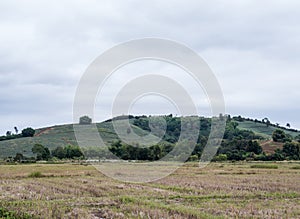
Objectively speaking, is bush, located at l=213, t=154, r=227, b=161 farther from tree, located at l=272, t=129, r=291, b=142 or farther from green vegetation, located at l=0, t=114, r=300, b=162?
tree, located at l=272, t=129, r=291, b=142

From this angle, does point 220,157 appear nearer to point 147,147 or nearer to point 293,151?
point 293,151

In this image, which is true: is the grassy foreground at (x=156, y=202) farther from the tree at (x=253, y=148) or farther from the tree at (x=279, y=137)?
the tree at (x=279, y=137)

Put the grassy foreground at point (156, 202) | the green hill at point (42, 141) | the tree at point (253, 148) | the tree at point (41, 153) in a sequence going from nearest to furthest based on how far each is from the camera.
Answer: the grassy foreground at point (156, 202) → the tree at point (41, 153) → the tree at point (253, 148) → the green hill at point (42, 141)

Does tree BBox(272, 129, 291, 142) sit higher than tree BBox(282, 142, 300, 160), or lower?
higher

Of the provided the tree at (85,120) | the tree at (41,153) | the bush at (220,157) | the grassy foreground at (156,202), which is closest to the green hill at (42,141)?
the tree at (41,153)

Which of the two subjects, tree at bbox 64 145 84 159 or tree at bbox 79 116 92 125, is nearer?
tree at bbox 79 116 92 125

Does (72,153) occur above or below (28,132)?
below

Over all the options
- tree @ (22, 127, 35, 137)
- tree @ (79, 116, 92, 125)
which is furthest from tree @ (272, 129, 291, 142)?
tree @ (79, 116, 92, 125)

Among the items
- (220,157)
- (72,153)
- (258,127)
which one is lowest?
(220,157)

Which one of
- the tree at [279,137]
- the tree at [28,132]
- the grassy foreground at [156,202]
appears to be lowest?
the grassy foreground at [156,202]

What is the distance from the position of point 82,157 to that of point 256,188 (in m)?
64.6

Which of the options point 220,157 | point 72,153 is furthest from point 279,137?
point 72,153

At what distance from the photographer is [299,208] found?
16.6m

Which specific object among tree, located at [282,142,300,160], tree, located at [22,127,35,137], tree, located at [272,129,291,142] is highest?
tree, located at [22,127,35,137]
